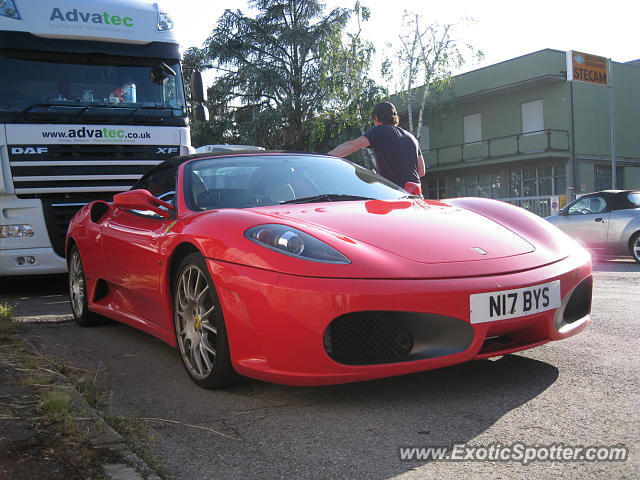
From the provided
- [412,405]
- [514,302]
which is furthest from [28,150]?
[514,302]

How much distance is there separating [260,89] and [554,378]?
94.9 ft

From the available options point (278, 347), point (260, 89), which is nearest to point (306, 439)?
point (278, 347)

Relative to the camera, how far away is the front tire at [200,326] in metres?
2.94

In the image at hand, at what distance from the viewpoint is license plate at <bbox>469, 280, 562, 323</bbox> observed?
8.71 feet

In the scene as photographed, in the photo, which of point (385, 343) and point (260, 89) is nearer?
point (385, 343)

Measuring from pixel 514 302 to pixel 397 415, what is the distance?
688 millimetres

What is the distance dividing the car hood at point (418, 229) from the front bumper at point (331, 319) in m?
0.20

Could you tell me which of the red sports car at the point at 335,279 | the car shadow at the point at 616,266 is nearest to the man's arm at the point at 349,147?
the red sports car at the point at 335,279

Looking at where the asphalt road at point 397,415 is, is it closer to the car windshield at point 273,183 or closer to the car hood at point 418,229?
the car hood at point 418,229

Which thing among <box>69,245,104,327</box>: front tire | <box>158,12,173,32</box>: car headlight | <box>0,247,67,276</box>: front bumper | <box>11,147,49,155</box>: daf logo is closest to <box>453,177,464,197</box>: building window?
<box>158,12,173,32</box>: car headlight

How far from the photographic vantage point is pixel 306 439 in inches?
93.4

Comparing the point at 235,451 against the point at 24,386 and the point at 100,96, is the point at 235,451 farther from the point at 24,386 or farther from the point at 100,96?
→ the point at 100,96

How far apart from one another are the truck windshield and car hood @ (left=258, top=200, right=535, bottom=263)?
15.9ft

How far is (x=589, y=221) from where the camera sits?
37.9ft
